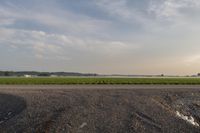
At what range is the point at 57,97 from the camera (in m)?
22.8

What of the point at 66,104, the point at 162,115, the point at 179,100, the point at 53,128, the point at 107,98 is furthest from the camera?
the point at 179,100

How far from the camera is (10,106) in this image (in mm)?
23016

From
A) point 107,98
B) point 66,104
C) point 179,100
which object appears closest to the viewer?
point 66,104

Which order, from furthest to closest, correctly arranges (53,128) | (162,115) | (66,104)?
(66,104)
(162,115)
(53,128)

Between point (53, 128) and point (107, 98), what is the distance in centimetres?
619

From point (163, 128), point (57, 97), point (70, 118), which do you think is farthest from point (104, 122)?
point (57, 97)

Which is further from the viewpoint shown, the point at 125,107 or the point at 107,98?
the point at 107,98

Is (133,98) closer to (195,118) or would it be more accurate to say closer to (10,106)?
(195,118)

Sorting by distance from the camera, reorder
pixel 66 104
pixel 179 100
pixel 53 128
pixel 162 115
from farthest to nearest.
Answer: pixel 179 100
pixel 66 104
pixel 162 115
pixel 53 128

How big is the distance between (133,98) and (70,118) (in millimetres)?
5926

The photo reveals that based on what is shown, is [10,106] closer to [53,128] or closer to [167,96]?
[53,128]

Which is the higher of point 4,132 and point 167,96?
point 167,96

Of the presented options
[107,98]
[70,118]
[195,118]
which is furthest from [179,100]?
[70,118]

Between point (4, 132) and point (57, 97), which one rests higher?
point (57, 97)
